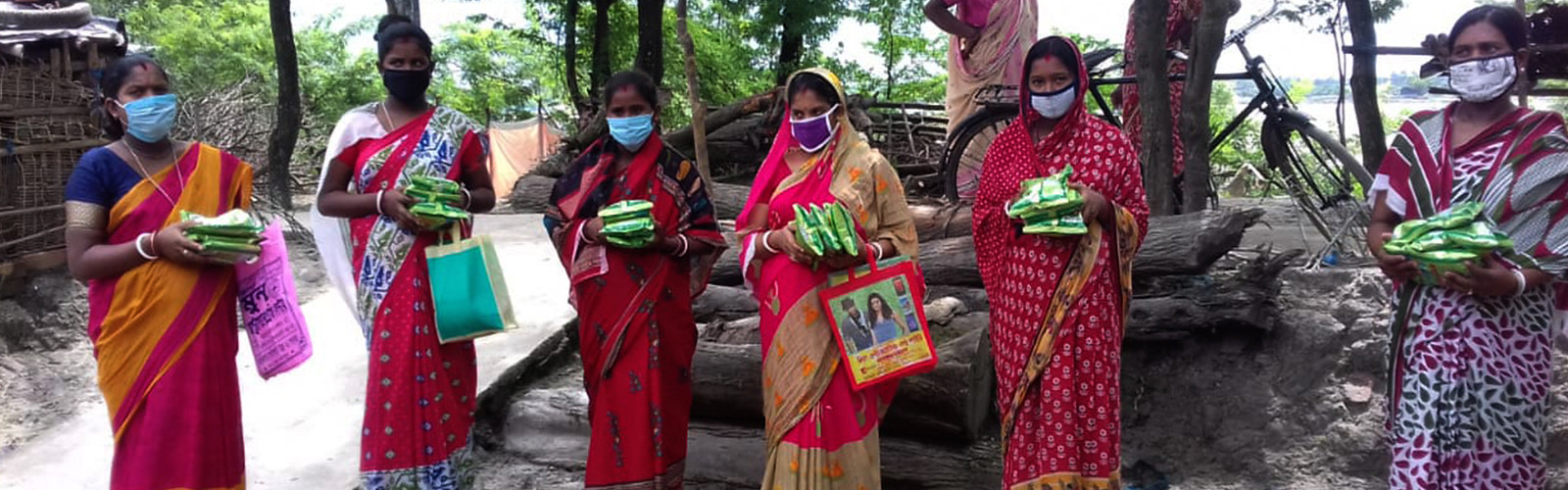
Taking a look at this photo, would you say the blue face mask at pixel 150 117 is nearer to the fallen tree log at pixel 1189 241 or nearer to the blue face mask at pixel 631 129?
the blue face mask at pixel 631 129

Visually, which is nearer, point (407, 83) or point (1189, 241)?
point (407, 83)

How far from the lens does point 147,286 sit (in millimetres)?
3186

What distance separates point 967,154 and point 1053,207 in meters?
3.65

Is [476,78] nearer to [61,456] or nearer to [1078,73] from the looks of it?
[61,456]

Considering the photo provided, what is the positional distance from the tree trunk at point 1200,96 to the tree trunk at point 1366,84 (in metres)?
0.59

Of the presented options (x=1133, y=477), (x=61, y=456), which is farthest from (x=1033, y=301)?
(x=61, y=456)

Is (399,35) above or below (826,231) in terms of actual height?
above

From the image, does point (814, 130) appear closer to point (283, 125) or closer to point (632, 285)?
point (632, 285)

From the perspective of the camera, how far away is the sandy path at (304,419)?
4.84 metres

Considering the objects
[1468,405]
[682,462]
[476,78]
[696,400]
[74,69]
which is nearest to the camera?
[1468,405]

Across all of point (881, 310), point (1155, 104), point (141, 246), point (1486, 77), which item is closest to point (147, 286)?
point (141, 246)

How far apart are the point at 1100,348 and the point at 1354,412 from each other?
2.09 metres

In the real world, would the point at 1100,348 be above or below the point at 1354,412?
above

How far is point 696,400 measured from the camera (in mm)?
5039
